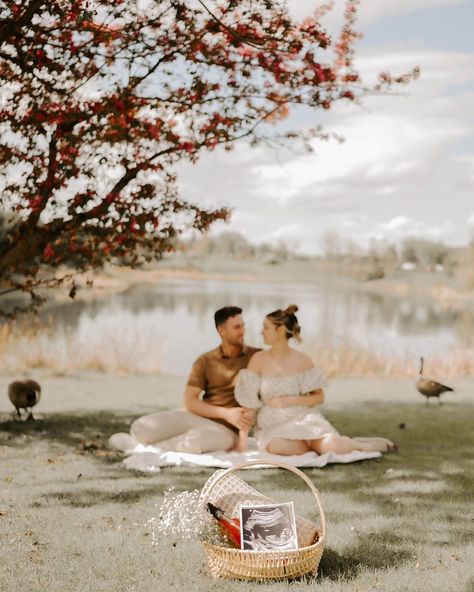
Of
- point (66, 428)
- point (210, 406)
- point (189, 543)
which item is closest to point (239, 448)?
point (210, 406)

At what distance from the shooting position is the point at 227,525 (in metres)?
4.48

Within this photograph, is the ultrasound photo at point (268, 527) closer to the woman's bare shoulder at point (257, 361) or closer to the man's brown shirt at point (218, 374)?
the woman's bare shoulder at point (257, 361)

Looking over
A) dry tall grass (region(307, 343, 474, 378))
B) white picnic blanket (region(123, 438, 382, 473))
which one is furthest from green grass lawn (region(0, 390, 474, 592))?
dry tall grass (region(307, 343, 474, 378))

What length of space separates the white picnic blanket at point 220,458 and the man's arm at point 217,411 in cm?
27

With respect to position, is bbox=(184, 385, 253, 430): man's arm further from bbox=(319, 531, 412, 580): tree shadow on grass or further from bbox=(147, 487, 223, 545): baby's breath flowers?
bbox=(319, 531, 412, 580): tree shadow on grass

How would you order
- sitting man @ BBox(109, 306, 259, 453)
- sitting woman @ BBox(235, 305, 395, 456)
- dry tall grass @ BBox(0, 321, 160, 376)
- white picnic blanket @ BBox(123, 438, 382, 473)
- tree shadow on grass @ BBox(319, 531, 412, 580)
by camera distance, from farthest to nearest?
dry tall grass @ BBox(0, 321, 160, 376) → sitting man @ BBox(109, 306, 259, 453) → sitting woman @ BBox(235, 305, 395, 456) → white picnic blanket @ BBox(123, 438, 382, 473) → tree shadow on grass @ BBox(319, 531, 412, 580)

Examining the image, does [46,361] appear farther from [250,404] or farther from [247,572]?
[247,572]

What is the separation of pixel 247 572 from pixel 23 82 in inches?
205

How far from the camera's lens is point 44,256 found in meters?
8.14

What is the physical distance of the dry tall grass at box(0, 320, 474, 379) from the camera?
14219 millimetres

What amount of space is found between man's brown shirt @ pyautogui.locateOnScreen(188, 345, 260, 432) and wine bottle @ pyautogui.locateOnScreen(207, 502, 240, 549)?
3102 millimetres

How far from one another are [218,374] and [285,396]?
0.70 meters

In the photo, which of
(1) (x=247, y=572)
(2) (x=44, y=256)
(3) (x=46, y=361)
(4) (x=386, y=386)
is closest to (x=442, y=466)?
(1) (x=247, y=572)

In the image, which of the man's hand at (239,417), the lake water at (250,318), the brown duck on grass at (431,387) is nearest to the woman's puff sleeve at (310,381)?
the man's hand at (239,417)
